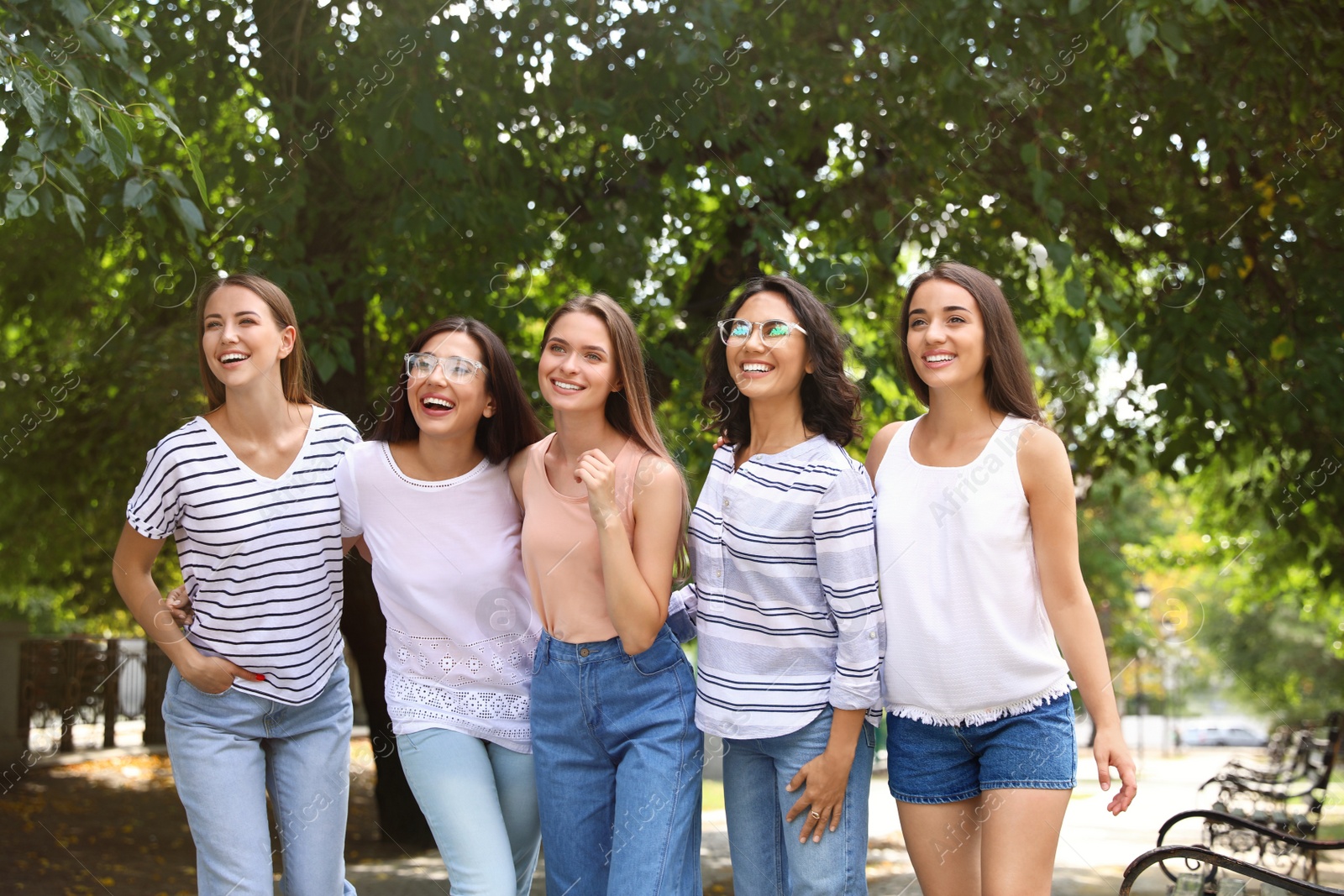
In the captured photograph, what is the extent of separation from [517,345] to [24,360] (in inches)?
182

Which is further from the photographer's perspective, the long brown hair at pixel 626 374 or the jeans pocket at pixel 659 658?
the long brown hair at pixel 626 374

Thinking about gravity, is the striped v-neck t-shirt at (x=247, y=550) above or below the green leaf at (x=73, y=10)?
below

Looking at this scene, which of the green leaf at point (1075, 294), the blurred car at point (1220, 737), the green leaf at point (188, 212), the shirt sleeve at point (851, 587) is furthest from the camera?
the blurred car at point (1220, 737)

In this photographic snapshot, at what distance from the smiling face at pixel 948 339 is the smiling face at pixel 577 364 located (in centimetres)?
74

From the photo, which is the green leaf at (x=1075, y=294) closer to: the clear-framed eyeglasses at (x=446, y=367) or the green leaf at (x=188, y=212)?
the clear-framed eyeglasses at (x=446, y=367)

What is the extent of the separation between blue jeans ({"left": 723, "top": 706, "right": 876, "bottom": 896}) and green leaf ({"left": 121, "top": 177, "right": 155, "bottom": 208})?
270cm

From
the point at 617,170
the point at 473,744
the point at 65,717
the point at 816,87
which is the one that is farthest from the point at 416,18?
the point at 65,717

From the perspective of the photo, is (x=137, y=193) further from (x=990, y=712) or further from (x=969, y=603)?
(x=990, y=712)

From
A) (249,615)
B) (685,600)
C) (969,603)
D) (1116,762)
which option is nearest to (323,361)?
(249,615)

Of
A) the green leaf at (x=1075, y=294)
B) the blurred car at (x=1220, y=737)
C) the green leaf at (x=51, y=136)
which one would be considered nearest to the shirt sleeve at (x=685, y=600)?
the green leaf at (x=51, y=136)

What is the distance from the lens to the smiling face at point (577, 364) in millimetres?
2795

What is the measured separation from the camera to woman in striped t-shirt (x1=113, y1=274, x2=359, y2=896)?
2883 mm

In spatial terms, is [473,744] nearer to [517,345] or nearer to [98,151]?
[98,151]

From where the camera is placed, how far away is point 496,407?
10.0ft
